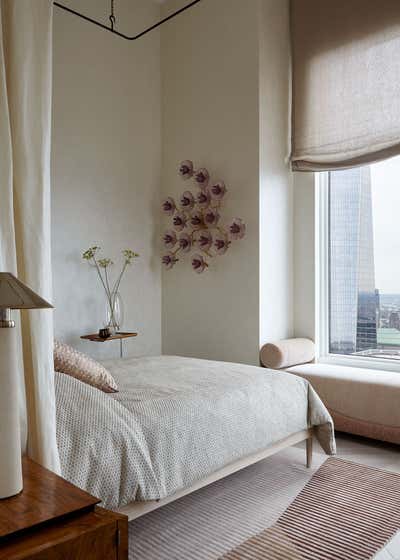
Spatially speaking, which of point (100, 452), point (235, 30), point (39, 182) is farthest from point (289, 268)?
point (39, 182)

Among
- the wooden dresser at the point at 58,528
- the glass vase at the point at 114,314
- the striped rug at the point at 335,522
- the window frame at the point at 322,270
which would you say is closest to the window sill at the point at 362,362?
the window frame at the point at 322,270

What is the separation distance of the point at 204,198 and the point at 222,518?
2.52m

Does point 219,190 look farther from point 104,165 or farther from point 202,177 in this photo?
point 104,165

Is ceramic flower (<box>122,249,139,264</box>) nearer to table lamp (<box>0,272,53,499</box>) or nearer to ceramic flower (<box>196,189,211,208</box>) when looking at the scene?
ceramic flower (<box>196,189,211,208</box>)

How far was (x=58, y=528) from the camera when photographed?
96cm

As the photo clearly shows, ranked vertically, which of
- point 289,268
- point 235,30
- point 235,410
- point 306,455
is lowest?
point 306,455

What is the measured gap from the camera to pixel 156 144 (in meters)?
4.37

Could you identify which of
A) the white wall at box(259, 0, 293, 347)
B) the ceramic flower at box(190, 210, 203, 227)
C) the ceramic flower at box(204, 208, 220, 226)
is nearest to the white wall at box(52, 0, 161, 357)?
the ceramic flower at box(190, 210, 203, 227)

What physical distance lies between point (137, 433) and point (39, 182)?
3.08 feet

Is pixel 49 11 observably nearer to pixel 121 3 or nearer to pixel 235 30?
pixel 235 30

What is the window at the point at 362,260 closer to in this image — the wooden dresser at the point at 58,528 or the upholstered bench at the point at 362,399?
the upholstered bench at the point at 362,399

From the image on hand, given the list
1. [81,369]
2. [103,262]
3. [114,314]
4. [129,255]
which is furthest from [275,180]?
[81,369]

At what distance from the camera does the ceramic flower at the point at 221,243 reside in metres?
3.90

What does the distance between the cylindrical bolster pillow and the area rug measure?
92 centimetres
